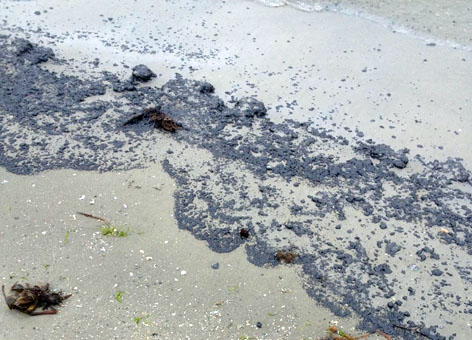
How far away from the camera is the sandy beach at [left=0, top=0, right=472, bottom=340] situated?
287cm

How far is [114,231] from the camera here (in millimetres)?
3205

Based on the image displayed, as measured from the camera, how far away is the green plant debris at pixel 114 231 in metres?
3.19

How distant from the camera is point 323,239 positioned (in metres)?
3.17

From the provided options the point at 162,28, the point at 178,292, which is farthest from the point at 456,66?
the point at 178,292

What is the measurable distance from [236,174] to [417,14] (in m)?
3.09

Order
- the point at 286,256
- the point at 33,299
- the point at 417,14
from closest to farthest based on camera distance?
1. the point at 33,299
2. the point at 286,256
3. the point at 417,14

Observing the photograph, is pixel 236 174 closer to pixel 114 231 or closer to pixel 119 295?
pixel 114 231

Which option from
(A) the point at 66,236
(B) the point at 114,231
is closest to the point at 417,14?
(B) the point at 114,231

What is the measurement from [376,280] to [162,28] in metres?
3.27

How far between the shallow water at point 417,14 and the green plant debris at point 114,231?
3.22 meters

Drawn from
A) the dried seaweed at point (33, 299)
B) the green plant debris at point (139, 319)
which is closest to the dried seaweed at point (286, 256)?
the green plant debris at point (139, 319)

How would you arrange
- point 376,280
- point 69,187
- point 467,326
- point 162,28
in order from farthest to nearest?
1. point 162,28
2. point 69,187
3. point 376,280
4. point 467,326

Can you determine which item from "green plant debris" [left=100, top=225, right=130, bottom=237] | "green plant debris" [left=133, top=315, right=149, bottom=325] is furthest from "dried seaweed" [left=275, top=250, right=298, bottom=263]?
"green plant debris" [left=100, top=225, right=130, bottom=237]

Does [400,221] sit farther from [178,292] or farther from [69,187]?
[69,187]
